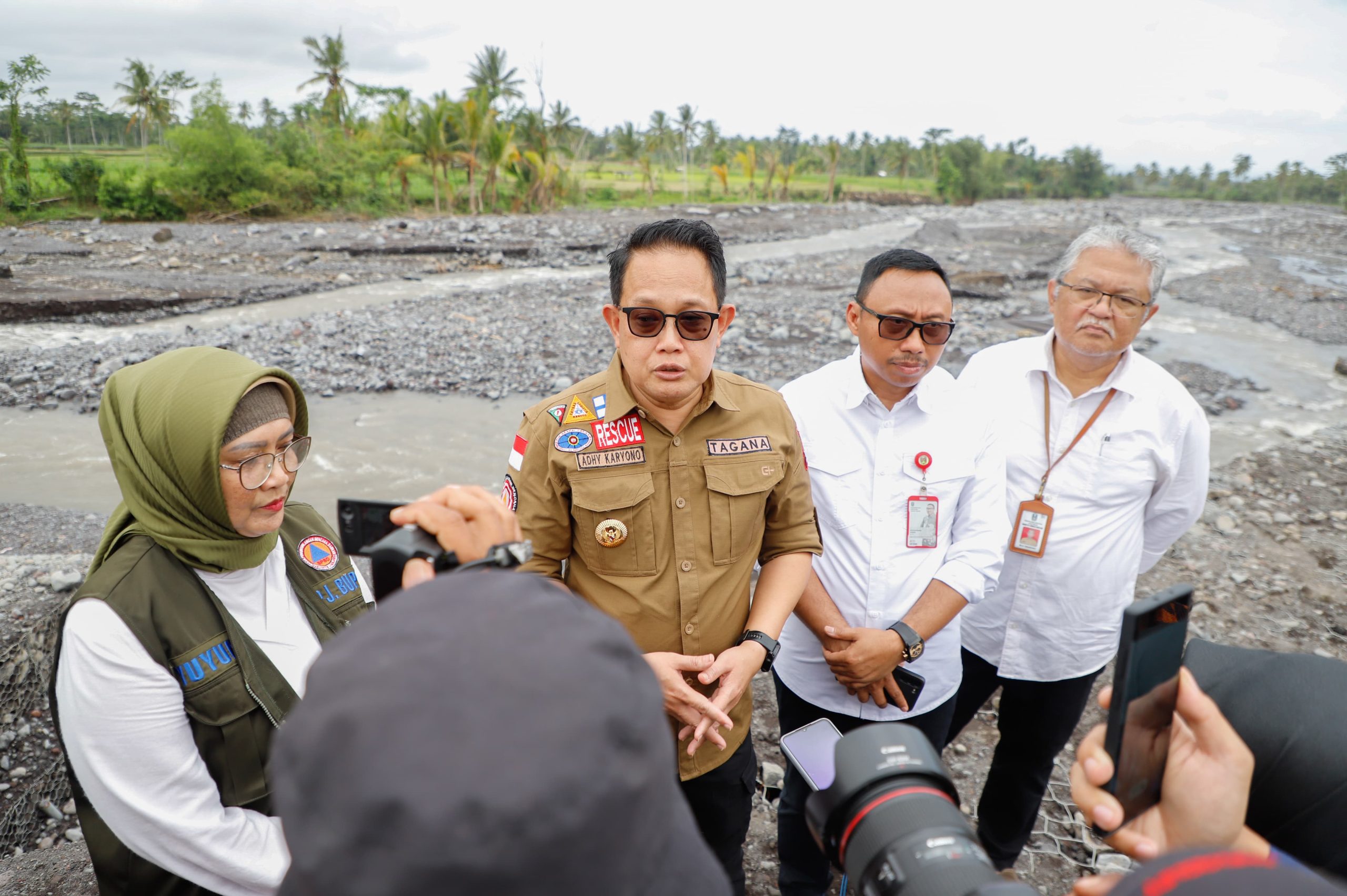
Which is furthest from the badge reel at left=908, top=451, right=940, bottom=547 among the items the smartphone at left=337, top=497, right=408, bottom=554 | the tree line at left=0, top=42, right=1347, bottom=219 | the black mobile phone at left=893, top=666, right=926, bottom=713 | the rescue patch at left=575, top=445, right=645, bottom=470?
the tree line at left=0, top=42, right=1347, bottom=219

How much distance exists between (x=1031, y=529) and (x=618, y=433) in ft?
4.62

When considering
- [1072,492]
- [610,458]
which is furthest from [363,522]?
[1072,492]

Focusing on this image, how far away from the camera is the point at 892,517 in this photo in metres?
2.16

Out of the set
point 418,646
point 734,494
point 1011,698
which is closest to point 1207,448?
point 1011,698

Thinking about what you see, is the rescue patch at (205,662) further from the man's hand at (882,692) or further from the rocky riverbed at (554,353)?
the man's hand at (882,692)

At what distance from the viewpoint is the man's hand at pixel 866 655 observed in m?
2.02

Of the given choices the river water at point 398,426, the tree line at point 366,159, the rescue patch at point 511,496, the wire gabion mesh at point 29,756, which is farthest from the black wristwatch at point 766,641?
the tree line at point 366,159

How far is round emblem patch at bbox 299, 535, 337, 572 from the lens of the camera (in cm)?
177

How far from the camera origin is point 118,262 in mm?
15000

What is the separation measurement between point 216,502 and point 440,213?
103 feet

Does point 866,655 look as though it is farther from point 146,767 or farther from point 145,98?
point 145,98

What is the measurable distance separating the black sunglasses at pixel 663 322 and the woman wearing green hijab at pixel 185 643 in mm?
819

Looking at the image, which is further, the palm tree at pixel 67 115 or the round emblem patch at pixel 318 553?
the palm tree at pixel 67 115

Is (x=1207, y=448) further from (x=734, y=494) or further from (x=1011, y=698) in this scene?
(x=734, y=494)
